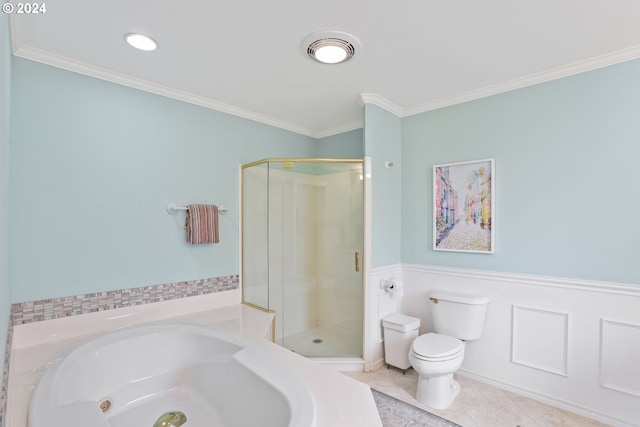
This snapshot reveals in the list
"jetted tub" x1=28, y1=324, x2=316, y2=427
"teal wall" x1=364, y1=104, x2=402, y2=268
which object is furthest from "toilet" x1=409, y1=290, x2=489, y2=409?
"jetted tub" x1=28, y1=324, x2=316, y2=427

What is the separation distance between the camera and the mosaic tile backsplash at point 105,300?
5.90 ft

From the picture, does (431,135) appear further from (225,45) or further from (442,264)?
(225,45)

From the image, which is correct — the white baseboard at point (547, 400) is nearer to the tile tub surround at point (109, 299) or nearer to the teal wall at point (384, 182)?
the teal wall at point (384, 182)

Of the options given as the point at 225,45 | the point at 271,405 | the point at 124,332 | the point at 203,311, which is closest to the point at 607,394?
the point at 271,405

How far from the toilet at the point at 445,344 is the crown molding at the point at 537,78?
161 cm

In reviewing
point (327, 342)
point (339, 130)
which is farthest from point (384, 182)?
point (327, 342)

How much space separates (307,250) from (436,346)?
135 cm

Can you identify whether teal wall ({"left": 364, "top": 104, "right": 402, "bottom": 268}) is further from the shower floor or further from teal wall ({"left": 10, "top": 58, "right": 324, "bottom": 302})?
teal wall ({"left": 10, "top": 58, "right": 324, "bottom": 302})

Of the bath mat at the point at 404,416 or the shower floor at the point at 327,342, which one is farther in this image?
the shower floor at the point at 327,342

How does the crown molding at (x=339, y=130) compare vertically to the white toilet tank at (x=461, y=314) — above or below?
above

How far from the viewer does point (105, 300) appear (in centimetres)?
208

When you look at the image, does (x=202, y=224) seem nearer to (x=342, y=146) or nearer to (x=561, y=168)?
(x=342, y=146)

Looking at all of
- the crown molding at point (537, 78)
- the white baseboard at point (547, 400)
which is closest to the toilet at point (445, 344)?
the white baseboard at point (547, 400)

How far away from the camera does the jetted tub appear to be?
1.21 meters
